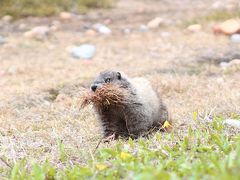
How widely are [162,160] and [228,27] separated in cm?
695

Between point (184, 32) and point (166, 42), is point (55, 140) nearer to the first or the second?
point (166, 42)

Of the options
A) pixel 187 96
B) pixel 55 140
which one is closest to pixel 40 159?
pixel 55 140

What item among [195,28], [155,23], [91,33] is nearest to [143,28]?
[155,23]

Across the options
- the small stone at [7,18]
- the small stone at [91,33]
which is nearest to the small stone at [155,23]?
the small stone at [91,33]

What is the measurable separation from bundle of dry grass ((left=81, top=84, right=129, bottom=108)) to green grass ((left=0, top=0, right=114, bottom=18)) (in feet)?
28.4

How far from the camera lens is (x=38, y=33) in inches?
451

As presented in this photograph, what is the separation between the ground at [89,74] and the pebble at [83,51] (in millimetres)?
135

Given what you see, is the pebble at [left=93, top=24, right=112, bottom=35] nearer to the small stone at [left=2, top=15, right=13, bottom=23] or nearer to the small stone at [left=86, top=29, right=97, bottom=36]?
the small stone at [left=86, top=29, right=97, bottom=36]

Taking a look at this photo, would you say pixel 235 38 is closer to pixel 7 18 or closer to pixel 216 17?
pixel 216 17

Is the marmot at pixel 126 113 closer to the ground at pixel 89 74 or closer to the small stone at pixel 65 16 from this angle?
the ground at pixel 89 74

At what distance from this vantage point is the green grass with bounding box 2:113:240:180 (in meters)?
3.55

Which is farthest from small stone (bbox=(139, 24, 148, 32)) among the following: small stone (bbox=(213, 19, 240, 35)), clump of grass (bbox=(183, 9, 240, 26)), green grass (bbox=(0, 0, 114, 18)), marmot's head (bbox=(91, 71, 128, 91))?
marmot's head (bbox=(91, 71, 128, 91))

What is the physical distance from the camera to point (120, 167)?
3.84m

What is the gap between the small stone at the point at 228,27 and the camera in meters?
10.5
